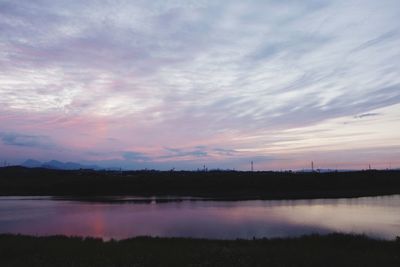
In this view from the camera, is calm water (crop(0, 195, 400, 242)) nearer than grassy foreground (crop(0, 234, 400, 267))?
No

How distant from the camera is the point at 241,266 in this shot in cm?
1474

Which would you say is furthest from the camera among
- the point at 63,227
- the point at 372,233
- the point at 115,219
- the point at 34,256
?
the point at 115,219

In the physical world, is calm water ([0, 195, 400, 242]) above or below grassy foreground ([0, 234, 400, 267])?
below

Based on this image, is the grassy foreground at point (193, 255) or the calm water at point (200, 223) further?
the calm water at point (200, 223)

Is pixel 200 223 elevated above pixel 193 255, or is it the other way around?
pixel 193 255

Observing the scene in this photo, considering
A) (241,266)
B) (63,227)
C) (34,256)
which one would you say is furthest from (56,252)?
(63,227)

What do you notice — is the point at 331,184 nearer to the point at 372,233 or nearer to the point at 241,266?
the point at 372,233

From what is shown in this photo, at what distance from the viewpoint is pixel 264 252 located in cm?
1820

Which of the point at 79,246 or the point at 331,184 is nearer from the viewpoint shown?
the point at 79,246

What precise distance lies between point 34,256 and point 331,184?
313ft

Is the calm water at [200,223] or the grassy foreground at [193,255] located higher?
the grassy foreground at [193,255]

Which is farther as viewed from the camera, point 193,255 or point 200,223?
point 200,223

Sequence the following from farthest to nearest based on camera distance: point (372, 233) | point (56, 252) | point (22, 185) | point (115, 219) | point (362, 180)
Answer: point (362, 180) < point (22, 185) < point (115, 219) < point (372, 233) < point (56, 252)

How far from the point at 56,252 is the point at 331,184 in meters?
93.6
